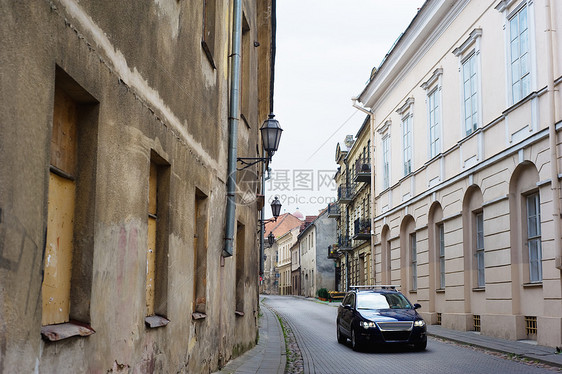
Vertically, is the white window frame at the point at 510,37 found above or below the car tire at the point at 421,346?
above

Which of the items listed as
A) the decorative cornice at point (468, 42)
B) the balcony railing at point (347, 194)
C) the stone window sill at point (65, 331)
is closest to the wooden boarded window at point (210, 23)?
the stone window sill at point (65, 331)

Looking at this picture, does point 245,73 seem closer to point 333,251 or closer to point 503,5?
point 503,5

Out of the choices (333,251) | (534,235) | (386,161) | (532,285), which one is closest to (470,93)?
(534,235)

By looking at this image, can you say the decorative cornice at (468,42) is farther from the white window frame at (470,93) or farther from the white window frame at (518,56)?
the white window frame at (518,56)

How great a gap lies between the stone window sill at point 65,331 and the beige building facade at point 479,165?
1175 centimetres

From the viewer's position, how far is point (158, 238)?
7215 millimetres

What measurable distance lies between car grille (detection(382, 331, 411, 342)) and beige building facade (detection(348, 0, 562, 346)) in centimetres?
315

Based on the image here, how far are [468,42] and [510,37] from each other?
2887mm

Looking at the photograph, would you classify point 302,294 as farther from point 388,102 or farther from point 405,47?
point 405,47

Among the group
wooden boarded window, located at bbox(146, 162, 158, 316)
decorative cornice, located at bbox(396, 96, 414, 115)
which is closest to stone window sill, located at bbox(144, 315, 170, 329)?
wooden boarded window, located at bbox(146, 162, 158, 316)

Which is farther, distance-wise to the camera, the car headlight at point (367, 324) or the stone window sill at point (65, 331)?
the car headlight at point (367, 324)

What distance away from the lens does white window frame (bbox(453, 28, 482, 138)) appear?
62.1 ft

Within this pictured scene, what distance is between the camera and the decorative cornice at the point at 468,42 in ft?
62.3

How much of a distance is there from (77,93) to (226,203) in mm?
6542
